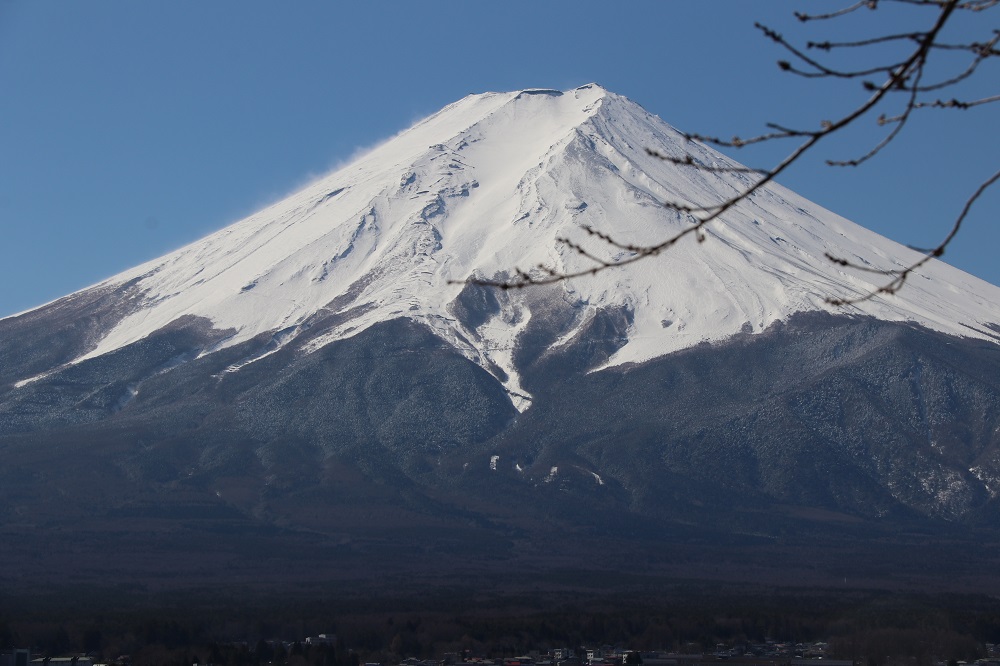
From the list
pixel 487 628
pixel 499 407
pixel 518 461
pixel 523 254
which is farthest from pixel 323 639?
pixel 523 254

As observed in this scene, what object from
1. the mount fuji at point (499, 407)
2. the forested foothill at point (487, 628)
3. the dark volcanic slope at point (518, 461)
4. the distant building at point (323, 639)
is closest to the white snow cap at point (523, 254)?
the mount fuji at point (499, 407)

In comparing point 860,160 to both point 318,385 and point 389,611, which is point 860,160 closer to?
point 389,611

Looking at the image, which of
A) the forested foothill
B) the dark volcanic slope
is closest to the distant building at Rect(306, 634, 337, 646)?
the forested foothill

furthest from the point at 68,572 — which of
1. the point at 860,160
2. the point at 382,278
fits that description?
the point at 860,160

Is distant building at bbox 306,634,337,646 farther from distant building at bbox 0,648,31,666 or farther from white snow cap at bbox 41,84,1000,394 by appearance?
white snow cap at bbox 41,84,1000,394

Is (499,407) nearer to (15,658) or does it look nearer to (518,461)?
(518,461)
